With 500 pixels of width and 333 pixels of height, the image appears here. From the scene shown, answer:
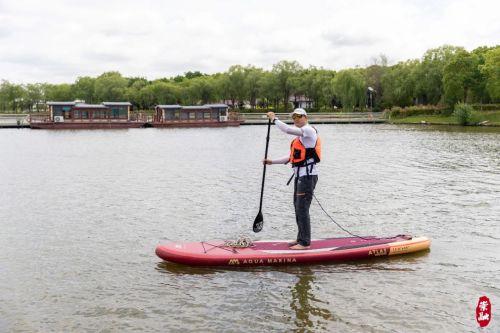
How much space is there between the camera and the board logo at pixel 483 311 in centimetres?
918

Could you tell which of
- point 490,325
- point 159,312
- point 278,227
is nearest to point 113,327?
point 159,312

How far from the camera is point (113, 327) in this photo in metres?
10.5

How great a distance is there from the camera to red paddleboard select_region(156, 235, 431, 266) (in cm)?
1384

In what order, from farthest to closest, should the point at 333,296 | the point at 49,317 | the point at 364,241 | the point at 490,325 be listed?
the point at 364,241, the point at 333,296, the point at 49,317, the point at 490,325

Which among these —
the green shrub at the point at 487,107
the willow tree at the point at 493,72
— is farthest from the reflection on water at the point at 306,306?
the green shrub at the point at 487,107

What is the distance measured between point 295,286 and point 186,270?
313 cm

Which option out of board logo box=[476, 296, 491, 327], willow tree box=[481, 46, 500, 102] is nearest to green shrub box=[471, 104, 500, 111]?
willow tree box=[481, 46, 500, 102]

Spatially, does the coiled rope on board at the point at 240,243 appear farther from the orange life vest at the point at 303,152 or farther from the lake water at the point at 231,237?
the orange life vest at the point at 303,152

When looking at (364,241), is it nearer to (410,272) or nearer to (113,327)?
(410,272)

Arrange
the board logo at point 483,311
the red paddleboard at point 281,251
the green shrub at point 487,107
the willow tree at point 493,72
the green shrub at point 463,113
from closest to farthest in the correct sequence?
1. the board logo at point 483,311
2. the red paddleboard at point 281,251
3. the green shrub at point 463,113
4. the willow tree at point 493,72
5. the green shrub at point 487,107

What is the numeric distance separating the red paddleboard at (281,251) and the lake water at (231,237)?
0.25 m

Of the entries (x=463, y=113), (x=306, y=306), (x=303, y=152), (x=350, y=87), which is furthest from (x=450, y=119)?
(x=306, y=306)

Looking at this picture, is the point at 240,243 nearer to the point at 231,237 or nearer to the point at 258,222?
the point at 258,222

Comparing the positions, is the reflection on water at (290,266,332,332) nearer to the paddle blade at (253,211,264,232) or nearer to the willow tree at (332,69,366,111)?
the paddle blade at (253,211,264,232)
